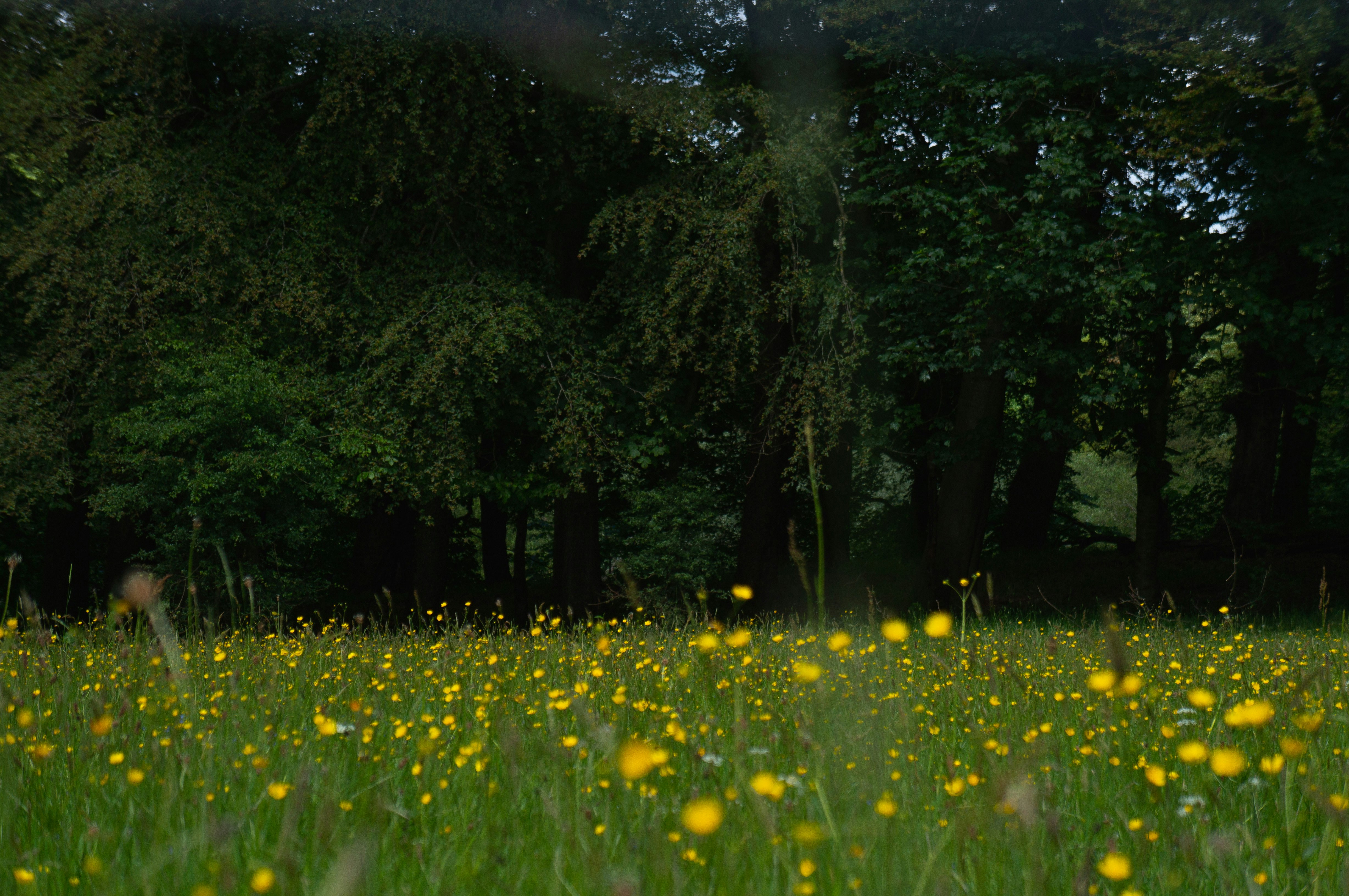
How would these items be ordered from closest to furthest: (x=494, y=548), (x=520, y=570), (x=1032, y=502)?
(x=520, y=570)
(x=1032, y=502)
(x=494, y=548)

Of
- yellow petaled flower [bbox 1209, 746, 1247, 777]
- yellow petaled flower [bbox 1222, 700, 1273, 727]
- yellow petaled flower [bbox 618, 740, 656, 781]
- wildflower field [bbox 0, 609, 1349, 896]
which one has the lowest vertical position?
wildflower field [bbox 0, 609, 1349, 896]

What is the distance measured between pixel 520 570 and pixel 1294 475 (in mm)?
15251

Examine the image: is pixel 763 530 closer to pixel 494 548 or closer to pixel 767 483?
pixel 767 483

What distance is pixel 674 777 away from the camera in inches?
113

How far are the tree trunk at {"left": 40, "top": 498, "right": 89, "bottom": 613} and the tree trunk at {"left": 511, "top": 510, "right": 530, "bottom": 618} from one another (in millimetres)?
7011

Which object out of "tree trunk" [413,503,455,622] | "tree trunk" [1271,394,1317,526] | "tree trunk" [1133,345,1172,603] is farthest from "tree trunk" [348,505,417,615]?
"tree trunk" [1271,394,1317,526]

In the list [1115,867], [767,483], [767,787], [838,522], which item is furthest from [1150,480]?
[767,787]

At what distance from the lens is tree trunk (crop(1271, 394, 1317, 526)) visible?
62.2 ft

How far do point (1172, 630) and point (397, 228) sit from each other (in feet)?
32.8

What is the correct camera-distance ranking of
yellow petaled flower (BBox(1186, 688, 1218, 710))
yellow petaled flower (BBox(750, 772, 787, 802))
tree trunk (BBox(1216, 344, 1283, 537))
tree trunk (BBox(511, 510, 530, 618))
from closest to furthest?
yellow petaled flower (BBox(750, 772, 787, 802)) → yellow petaled flower (BBox(1186, 688, 1218, 710)) → tree trunk (BBox(1216, 344, 1283, 537)) → tree trunk (BBox(511, 510, 530, 618))

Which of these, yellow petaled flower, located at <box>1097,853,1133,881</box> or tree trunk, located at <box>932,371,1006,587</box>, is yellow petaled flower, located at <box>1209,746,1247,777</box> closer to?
yellow petaled flower, located at <box>1097,853,1133,881</box>

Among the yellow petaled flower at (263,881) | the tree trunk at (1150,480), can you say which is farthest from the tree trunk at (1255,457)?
the yellow petaled flower at (263,881)

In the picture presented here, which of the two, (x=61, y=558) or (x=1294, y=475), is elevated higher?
(x=1294, y=475)

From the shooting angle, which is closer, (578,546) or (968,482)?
(968,482)
